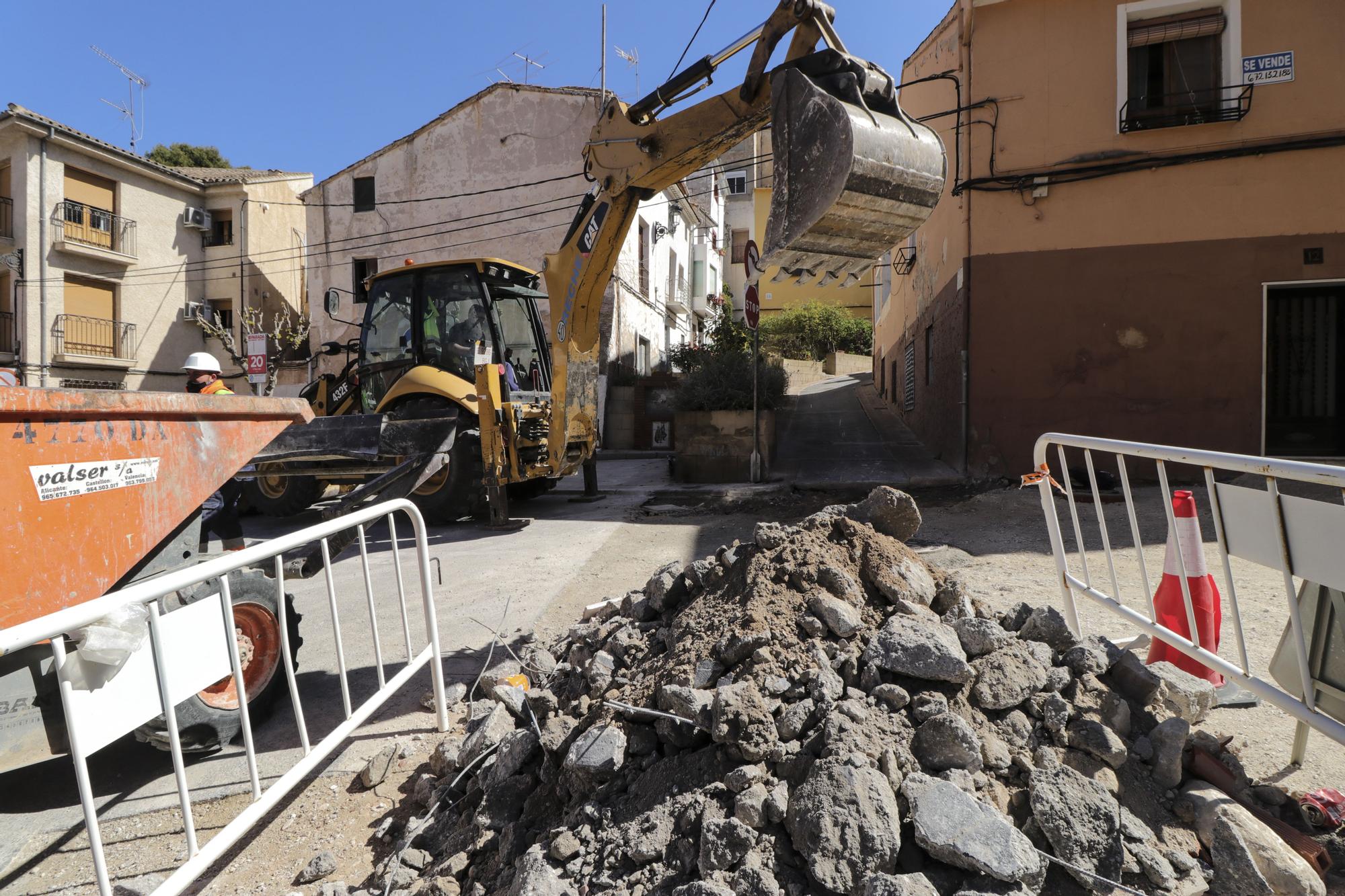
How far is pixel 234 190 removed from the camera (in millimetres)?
25094

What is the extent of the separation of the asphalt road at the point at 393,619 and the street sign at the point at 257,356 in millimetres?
7203

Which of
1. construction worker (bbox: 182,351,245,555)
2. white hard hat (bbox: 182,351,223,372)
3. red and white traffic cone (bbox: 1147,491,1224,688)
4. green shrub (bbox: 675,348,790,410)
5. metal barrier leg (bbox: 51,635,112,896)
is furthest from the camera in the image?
green shrub (bbox: 675,348,790,410)

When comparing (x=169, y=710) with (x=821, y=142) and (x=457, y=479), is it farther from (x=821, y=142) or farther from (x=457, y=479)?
(x=457, y=479)

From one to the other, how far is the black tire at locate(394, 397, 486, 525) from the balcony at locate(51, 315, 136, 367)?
20693mm

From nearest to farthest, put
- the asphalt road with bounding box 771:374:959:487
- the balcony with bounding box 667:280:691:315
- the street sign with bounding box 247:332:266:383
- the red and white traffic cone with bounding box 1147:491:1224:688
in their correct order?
the red and white traffic cone with bounding box 1147:491:1224:688 → the asphalt road with bounding box 771:374:959:487 → the street sign with bounding box 247:332:266:383 → the balcony with bounding box 667:280:691:315

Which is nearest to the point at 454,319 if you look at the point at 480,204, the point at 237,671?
the point at 237,671

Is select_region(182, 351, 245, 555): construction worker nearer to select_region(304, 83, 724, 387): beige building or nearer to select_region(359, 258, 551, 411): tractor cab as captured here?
select_region(359, 258, 551, 411): tractor cab

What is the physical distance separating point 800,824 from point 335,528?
1888 mm

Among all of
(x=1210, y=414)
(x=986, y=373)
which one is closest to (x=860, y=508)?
(x=986, y=373)

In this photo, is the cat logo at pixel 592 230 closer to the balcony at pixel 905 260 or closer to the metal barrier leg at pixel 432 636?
the metal barrier leg at pixel 432 636

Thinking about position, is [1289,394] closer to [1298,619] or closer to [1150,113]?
[1150,113]

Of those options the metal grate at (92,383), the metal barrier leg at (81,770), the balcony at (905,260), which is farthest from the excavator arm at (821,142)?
the metal grate at (92,383)

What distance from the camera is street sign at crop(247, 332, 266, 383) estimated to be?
1449 cm

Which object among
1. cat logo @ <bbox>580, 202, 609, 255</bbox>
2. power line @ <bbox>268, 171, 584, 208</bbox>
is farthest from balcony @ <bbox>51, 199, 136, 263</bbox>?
cat logo @ <bbox>580, 202, 609, 255</bbox>
